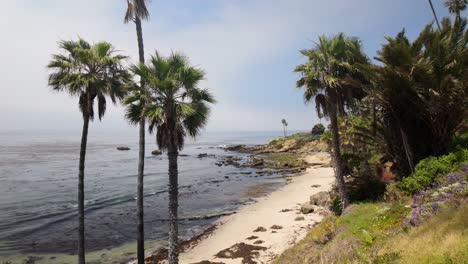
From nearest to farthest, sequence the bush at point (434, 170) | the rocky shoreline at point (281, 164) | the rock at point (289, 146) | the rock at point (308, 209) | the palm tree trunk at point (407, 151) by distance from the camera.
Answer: the bush at point (434, 170), the palm tree trunk at point (407, 151), the rocky shoreline at point (281, 164), the rock at point (308, 209), the rock at point (289, 146)

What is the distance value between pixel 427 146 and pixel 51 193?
1639 inches

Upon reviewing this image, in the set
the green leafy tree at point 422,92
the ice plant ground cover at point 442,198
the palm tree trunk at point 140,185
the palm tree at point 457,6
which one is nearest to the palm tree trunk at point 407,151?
the green leafy tree at point 422,92

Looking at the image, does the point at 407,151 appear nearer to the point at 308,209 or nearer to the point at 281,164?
the point at 308,209

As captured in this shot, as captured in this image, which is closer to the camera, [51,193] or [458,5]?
[51,193]

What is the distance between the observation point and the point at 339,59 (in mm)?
18781

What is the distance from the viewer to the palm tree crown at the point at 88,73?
47.7 feet

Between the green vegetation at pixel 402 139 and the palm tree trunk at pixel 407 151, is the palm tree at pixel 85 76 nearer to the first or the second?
the green vegetation at pixel 402 139

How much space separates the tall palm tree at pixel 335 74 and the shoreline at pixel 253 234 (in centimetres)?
500

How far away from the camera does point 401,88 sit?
16422 mm

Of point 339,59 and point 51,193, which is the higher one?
point 339,59

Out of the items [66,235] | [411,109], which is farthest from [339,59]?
[66,235]

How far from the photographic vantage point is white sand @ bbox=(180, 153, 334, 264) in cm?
1916

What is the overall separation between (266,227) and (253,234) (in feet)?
5.78

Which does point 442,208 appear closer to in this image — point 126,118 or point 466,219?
point 466,219
